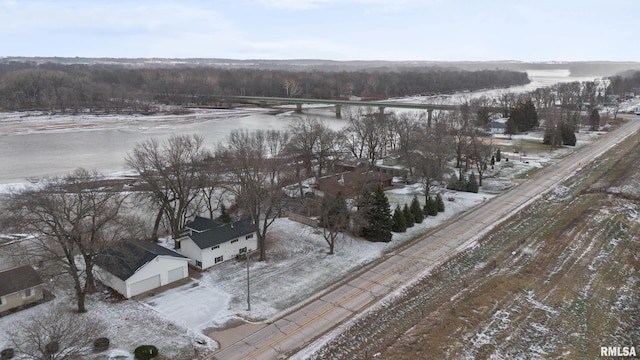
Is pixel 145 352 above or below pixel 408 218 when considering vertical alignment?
below

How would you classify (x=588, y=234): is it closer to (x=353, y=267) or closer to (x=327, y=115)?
(x=353, y=267)

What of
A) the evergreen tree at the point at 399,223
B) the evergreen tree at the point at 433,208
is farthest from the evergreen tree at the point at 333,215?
the evergreen tree at the point at 433,208

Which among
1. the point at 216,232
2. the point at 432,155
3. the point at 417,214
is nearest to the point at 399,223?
the point at 417,214

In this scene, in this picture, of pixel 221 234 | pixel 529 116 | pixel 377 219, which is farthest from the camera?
Answer: pixel 529 116

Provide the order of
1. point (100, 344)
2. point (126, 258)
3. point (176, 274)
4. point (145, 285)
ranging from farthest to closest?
1. point (176, 274)
2. point (126, 258)
3. point (145, 285)
4. point (100, 344)

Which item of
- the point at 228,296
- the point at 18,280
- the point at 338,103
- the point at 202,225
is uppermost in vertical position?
the point at 338,103

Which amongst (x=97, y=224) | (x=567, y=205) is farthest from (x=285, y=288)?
(x=567, y=205)

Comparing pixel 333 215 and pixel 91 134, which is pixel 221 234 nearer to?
pixel 333 215
